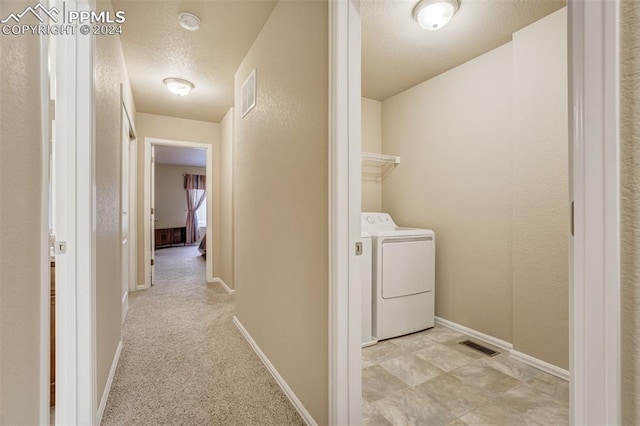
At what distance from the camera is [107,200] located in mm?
1883

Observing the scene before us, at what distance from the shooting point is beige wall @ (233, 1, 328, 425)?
58.9 inches

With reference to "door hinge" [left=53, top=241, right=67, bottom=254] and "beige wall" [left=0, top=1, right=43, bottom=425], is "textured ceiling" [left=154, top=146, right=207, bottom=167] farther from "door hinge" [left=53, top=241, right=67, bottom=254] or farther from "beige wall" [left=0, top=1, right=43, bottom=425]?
"beige wall" [left=0, top=1, right=43, bottom=425]

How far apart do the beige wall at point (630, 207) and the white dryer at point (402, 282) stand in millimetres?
2081

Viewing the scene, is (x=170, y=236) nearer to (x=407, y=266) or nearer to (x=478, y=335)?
(x=407, y=266)

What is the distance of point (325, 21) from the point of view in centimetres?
144

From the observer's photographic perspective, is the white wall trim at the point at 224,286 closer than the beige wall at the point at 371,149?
No

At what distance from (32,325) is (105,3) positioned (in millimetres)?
1971

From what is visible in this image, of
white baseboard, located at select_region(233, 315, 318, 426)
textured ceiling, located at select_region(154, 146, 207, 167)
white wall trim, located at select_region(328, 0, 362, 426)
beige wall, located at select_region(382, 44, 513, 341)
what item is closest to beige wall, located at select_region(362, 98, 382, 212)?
beige wall, located at select_region(382, 44, 513, 341)

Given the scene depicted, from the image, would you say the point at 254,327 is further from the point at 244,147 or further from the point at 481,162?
the point at 481,162

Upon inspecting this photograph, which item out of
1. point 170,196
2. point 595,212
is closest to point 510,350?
point 595,212

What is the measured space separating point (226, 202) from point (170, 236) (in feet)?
18.5

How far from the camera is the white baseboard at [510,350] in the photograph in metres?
2.05

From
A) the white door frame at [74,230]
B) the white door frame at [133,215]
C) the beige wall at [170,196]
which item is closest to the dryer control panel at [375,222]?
the white door frame at [74,230]

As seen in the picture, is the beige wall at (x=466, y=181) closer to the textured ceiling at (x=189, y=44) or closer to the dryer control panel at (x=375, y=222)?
the dryer control panel at (x=375, y=222)
